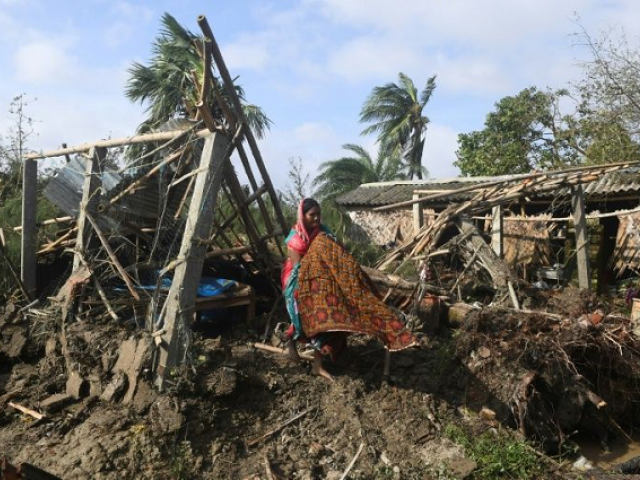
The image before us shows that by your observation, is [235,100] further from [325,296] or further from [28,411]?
[28,411]

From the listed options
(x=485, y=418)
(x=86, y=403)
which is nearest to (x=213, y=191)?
(x=86, y=403)

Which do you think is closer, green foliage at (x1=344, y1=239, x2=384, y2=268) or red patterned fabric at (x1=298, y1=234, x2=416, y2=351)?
red patterned fabric at (x1=298, y1=234, x2=416, y2=351)

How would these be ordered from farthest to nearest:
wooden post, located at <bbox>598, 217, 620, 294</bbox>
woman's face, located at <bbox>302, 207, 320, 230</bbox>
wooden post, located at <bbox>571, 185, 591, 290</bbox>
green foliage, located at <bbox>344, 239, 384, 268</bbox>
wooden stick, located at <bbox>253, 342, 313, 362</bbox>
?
green foliage, located at <bbox>344, 239, 384, 268</bbox>, wooden post, located at <bbox>598, 217, 620, 294</bbox>, wooden post, located at <bbox>571, 185, 591, 290</bbox>, wooden stick, located at <bbox>253, 342, 313, 362</bbox>, woman's face, located at <bbox>302, 207, 320, 230</bbox>

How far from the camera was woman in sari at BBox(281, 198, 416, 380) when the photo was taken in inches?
169

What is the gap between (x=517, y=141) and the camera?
18859 millimetres

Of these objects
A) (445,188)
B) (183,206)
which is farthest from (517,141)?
(183,206)

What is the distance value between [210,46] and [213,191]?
1.18m

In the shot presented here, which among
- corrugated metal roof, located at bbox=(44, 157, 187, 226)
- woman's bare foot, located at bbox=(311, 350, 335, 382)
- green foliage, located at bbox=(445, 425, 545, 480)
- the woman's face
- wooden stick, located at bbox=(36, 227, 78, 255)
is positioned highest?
corrugated metal roof, located at bbox=(44, 157, 187, 226)

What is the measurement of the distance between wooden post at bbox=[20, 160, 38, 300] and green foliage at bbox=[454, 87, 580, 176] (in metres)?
15.4

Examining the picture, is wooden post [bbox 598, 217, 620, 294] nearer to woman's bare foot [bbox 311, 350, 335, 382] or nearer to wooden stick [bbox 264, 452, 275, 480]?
woman's bare foot [bbox 311, 350, 335, 382]

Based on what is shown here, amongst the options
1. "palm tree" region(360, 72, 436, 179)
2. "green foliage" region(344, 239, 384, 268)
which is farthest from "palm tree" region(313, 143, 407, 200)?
"green foliage" region(344, 239, 384, 268)

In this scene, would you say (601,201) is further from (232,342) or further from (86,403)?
(86,403)

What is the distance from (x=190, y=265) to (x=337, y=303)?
1252mm

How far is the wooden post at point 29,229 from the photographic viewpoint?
607 centimetres
